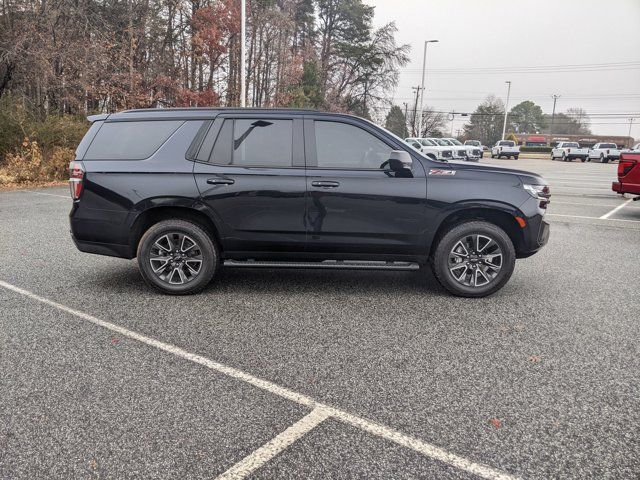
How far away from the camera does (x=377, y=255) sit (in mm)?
5051

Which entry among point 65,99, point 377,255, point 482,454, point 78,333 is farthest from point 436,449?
point 65,99

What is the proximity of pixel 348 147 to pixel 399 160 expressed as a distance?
1.88ft

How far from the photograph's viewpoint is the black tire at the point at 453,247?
4992mm

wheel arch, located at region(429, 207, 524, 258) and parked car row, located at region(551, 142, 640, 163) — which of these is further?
parked car row, located at region(551, 142, 640, 163)

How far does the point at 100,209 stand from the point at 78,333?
150 cm

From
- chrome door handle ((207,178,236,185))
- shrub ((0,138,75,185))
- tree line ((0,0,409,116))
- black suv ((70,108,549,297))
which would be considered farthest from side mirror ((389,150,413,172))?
tree line ((0,0,409,116))

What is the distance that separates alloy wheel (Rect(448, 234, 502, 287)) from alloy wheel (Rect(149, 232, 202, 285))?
267cm

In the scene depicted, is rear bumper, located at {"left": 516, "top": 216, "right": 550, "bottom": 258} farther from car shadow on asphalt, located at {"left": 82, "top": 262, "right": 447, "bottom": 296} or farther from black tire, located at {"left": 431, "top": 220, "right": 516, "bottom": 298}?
car shadow on asphalt, located at {"left": 82, "top": 262, "right": 447, "bottom": 296}

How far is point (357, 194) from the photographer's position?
489 cm

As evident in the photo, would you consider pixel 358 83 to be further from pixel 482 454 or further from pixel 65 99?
pixel 482 454

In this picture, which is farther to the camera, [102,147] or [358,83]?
[358,83]

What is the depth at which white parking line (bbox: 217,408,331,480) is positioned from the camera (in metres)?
2.36

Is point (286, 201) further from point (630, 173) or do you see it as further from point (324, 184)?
point (630, 173)

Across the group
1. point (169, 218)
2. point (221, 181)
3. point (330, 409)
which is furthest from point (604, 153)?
point (330, 409)
